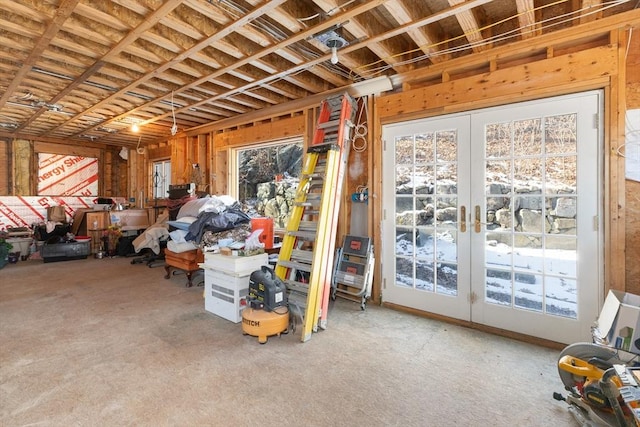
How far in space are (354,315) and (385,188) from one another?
1.57 m

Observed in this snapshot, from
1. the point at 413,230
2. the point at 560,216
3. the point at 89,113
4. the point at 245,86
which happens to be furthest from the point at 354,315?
the point at 89,113

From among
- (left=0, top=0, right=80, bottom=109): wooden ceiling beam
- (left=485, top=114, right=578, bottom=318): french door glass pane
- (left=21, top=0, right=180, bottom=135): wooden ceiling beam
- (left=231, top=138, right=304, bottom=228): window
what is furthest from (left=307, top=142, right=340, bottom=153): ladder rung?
(left=231, top=138, right=304, bottom=228): window

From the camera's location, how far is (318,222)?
119 inches

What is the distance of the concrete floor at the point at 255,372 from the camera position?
1.88 m

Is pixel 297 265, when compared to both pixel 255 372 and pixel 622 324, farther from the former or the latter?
pixel 622 324

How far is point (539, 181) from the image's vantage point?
2.90m

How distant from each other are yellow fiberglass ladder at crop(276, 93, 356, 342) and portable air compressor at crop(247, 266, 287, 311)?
0.26 metres

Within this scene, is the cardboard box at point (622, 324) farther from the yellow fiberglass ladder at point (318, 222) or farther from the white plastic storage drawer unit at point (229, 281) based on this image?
the white plastic storage drawer unit at point (229, 281)

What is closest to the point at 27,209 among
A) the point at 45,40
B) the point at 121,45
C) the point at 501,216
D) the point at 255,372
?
the point at 45,40

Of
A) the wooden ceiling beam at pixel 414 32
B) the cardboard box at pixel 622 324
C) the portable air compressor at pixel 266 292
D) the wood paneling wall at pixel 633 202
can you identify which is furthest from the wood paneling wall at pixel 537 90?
the portable air compressor at pixel 266 292

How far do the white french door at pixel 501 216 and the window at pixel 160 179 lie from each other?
21.0 ft

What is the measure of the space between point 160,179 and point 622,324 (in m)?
8.82

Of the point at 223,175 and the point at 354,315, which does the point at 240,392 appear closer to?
the point at 354,315

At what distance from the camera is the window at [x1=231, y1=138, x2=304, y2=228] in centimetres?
723
